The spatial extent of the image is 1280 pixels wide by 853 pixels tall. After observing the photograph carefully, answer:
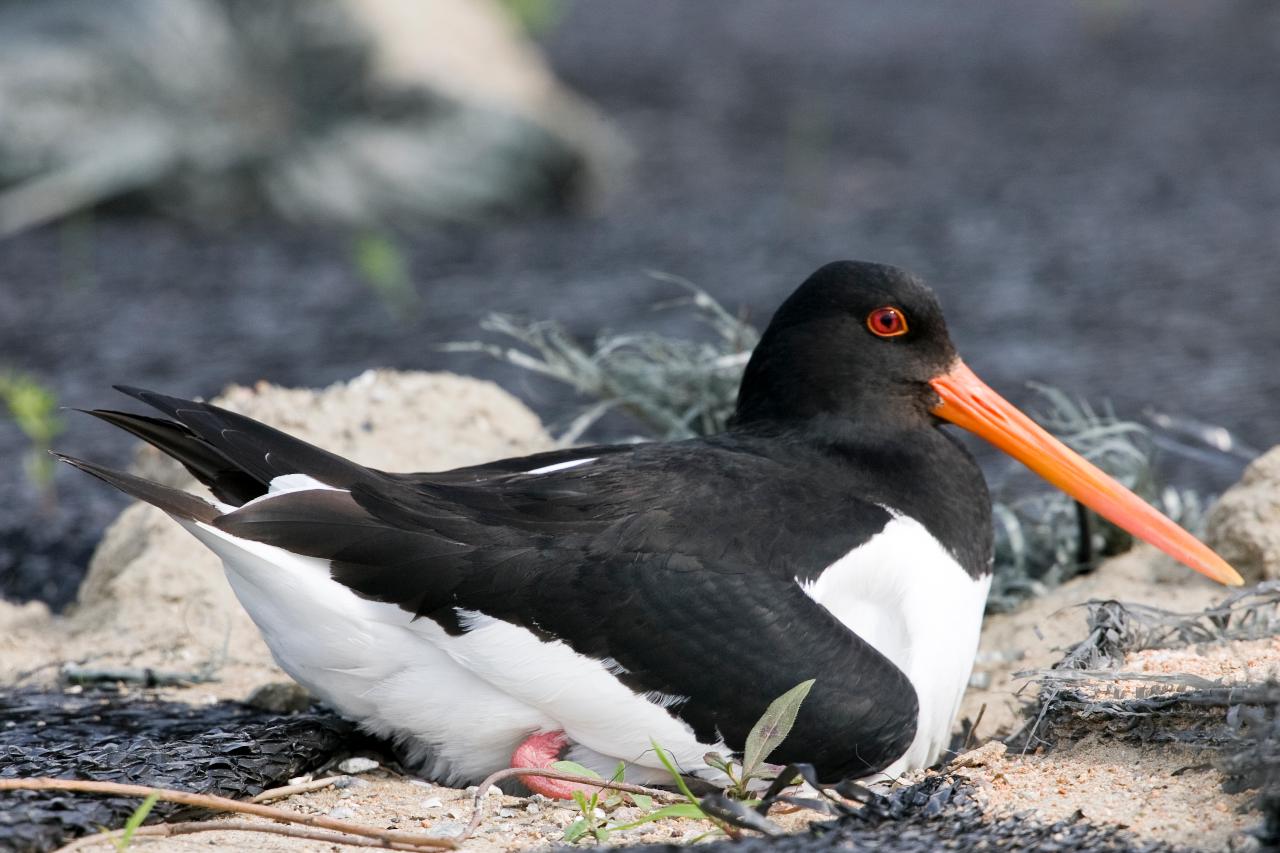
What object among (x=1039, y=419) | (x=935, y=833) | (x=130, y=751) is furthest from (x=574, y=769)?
(x=1039, y=419)

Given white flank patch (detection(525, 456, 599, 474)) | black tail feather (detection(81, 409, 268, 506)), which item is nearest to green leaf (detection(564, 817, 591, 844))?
white flank patch (detection(525, 456, 599, 474))

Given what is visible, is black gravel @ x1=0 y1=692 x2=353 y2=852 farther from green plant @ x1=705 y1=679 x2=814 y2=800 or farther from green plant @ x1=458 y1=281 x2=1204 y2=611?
green plant @ x1=458 y1=281 x2=1204 y2=611

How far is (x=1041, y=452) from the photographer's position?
13.5 ft

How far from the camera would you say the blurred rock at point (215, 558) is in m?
4.43

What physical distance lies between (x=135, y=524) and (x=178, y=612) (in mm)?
511

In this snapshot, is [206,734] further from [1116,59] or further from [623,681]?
[1116,59]

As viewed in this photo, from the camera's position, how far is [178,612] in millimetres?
4559

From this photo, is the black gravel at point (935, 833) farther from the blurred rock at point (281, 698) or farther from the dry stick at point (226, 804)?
the blurred rock at point (281, 698)

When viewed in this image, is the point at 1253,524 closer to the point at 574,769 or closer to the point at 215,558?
the point at 574,769

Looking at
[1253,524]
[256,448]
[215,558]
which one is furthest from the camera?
[215,558]

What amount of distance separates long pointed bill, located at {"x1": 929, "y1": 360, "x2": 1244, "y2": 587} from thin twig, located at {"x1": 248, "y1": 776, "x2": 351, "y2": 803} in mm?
1850

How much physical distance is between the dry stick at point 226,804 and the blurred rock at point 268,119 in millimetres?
6738

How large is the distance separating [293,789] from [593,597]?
78 centimetres

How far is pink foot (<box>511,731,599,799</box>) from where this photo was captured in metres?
3.40
